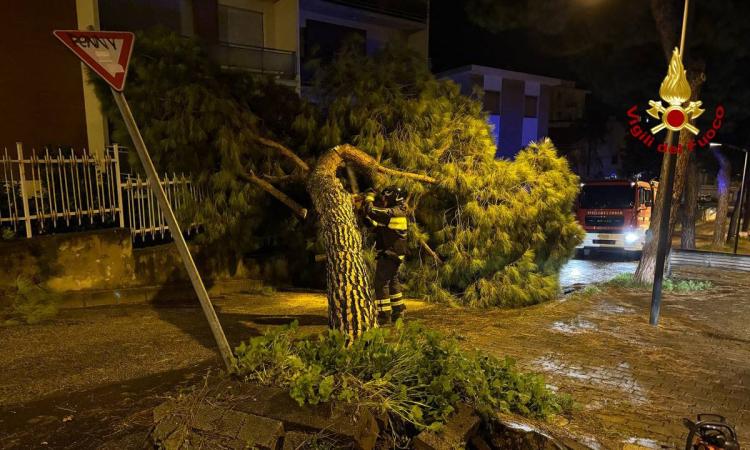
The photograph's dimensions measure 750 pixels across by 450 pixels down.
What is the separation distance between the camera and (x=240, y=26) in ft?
48.0

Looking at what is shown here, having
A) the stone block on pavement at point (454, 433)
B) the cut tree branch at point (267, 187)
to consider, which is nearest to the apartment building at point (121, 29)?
the cut tree branch at point (267, 187)

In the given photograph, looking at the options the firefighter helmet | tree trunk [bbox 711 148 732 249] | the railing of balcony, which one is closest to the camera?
the firefighter helmet

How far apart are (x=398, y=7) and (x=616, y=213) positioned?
10.6m

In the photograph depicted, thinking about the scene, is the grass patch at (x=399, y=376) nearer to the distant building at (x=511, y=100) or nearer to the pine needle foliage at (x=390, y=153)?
the pine needle foliage at (x=390, y=153)

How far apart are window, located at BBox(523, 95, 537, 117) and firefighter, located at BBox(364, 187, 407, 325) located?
23472mm

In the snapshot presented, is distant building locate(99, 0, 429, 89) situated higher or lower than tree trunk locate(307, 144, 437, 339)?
higher

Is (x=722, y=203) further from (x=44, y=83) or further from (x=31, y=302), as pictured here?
(x=44, y=83)

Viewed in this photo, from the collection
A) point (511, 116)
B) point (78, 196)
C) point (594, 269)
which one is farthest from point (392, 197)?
point (511, 116)

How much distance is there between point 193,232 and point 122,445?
5.31 metres

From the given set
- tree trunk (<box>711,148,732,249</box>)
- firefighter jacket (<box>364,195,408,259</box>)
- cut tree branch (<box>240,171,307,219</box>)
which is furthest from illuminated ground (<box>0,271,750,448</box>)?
tree trunk (<box>711,148,732,249</box>)

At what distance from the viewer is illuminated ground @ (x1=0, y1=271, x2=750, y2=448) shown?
3.69 metres

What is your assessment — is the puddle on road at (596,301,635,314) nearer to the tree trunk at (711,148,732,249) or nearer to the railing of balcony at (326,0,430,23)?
the railing of balcony at (326,0,430,23)

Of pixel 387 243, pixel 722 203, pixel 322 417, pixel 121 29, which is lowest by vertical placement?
pixel 322 417

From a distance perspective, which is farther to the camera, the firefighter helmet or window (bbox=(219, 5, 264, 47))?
window (bbox=(219, 5, 264, 47))
